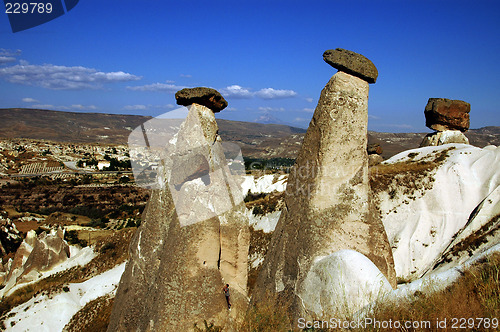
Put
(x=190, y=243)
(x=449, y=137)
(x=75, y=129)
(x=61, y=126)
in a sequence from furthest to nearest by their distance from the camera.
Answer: (x=61, y=126)
(x=75, y=129)
(x=449, y=137)
(x=190, y=243)

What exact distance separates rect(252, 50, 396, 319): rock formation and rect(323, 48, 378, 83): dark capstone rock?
13 mm

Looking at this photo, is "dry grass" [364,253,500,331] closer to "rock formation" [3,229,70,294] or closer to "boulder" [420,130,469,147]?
"rock formation" [3,229,70,294]

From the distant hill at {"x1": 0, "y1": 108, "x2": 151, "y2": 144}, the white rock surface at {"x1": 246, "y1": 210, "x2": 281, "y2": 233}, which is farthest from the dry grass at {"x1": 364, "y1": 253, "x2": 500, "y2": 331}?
the distant hill at {"x1": 0, "y1": 108, "x2": 151, "y2": 144}

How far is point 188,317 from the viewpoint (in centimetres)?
509

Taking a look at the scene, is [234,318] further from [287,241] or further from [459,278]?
[459,278]

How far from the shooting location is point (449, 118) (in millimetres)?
14898

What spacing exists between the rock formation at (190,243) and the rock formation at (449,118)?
40.3ft

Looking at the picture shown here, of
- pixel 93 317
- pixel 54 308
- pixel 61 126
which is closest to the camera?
pixel 93 317

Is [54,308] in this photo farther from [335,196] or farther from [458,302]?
[458,302]

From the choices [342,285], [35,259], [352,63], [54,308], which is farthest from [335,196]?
[35,259]

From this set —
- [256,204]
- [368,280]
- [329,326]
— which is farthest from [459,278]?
[256,204]

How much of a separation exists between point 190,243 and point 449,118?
44.2 feet

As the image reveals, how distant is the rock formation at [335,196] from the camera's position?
4.77 m

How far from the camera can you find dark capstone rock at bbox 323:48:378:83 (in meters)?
4.98
